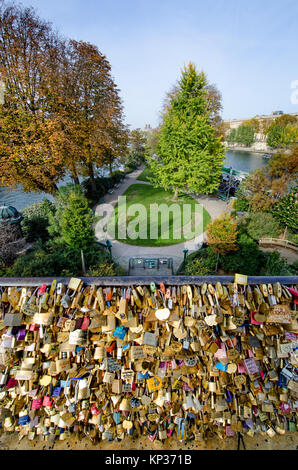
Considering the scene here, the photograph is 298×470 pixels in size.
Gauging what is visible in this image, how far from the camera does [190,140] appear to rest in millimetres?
15203

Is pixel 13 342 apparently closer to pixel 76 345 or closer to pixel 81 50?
pixel 76 345

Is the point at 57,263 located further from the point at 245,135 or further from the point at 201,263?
the point at 245,135

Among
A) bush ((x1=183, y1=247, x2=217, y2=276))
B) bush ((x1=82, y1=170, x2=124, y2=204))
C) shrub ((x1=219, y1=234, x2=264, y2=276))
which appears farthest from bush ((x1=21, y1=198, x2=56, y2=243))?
shrub ((x1=219, y1=234, x2=264, y2=276))

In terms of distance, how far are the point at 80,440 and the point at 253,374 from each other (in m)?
2.82

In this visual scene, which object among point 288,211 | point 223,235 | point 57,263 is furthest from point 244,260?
point 57,263

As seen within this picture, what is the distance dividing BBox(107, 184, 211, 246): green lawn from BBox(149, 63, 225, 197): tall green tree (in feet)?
6.05

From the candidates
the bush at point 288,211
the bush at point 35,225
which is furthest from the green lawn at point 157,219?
the bush at point 288,211

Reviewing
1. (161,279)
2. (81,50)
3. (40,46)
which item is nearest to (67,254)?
(161,279)

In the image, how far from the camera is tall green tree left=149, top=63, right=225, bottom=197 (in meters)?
15.0

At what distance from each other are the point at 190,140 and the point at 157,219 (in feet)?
21.3

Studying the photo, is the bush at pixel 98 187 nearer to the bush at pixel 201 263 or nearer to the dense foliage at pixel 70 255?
the dense foliage at pixel 70 255

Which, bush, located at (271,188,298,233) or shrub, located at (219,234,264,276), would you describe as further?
bush, located at (271,188,298,233)

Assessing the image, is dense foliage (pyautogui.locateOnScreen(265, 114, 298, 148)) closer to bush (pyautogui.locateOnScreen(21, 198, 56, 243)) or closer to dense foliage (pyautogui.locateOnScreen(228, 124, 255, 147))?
dense foliage (pyautogui.locateOnScreen(228, 124, 255, 147))

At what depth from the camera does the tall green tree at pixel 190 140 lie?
15.0 m
